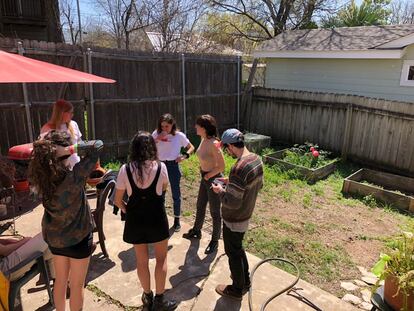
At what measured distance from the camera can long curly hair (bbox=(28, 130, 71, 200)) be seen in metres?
2.44

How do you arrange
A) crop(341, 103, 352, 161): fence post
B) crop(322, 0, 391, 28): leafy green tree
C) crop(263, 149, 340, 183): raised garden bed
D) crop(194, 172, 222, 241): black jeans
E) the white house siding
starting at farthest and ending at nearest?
crop(322, 0, 391, 28): leafy green tree, the white house siding, crop(341, 103, 352, 161): fence post, crop(263, 149, 340, 183): raised garden bed, crop(194, 172, 222, 241): black jeans

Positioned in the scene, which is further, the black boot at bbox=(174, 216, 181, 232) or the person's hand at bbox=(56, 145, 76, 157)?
the black boot at bbox=(174, 216, 181, 232)

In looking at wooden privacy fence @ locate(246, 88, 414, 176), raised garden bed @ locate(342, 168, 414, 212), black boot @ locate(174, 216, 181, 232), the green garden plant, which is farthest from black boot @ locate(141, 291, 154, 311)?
wooden privacy fence @ locate(246, 88, 414, 176)

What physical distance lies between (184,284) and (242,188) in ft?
4.67

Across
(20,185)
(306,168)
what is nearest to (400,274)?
(306,168)

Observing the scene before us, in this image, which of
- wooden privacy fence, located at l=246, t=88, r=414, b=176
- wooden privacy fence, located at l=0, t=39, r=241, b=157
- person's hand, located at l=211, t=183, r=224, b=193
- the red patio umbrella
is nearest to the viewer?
the red patio umbrella

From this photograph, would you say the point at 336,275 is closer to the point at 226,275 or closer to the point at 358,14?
the point at 226,275

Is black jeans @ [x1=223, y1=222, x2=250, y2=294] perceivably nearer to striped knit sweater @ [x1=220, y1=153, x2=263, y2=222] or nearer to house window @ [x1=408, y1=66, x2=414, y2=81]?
striped knit sweater @ [x1=220, y1=153, x2=263, y2=222]

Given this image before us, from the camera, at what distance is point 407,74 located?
10.1 metres

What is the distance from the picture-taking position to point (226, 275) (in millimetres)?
3906

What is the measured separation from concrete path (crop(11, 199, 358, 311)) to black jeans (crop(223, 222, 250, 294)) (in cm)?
22

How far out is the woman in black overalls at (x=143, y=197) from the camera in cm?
285

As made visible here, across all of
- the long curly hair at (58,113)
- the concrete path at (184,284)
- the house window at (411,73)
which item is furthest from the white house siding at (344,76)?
the long curly hair at (58,113)

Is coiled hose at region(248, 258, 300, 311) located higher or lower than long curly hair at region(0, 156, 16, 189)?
lower
